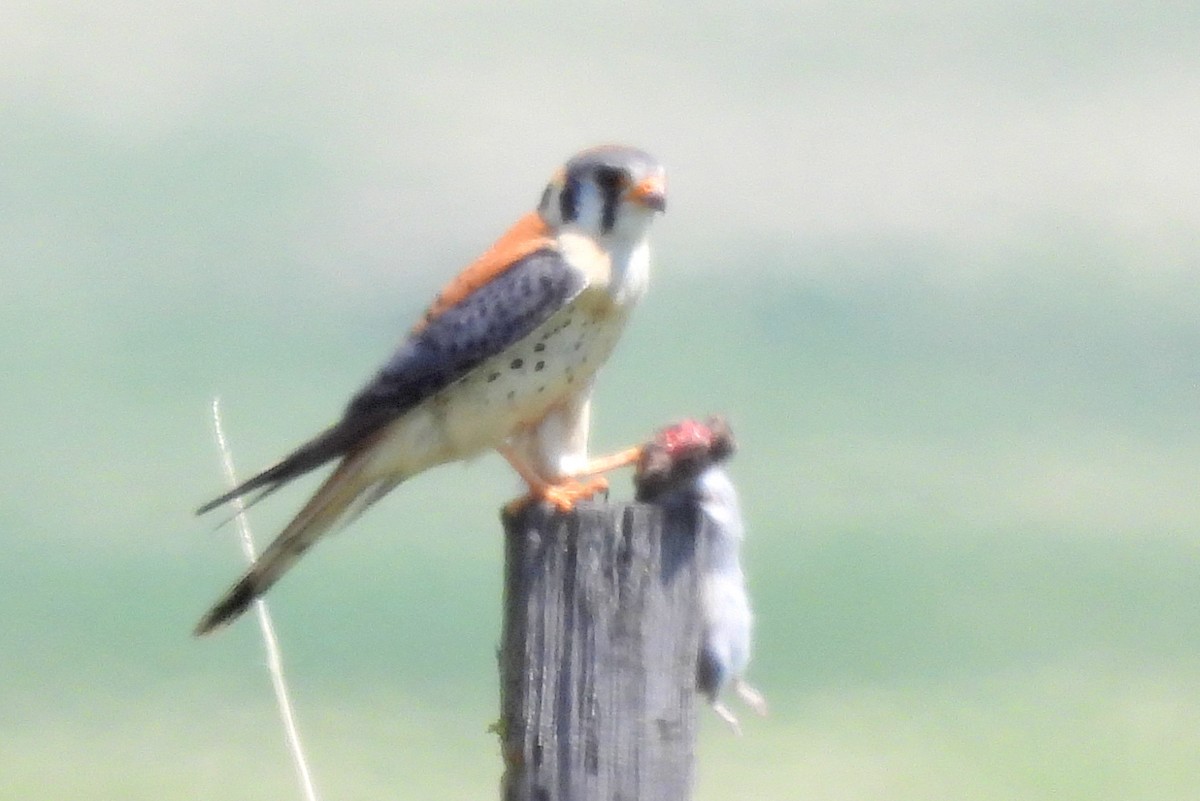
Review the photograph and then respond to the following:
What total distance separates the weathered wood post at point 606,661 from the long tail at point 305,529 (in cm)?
97

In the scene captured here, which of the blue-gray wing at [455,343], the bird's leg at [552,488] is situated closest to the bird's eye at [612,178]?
the blue-gray wing at [455,343]

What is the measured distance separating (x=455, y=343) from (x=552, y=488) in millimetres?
618

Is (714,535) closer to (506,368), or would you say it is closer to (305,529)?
(506,368)

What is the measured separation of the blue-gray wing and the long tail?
0.09 meters

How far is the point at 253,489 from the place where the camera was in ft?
12.6

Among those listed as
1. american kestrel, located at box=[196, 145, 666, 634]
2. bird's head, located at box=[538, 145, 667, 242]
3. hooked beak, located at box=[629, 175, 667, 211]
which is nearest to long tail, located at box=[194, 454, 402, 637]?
american kestrel, located at box=[196, 145, 666, 634]

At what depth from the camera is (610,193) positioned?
428 centimetres

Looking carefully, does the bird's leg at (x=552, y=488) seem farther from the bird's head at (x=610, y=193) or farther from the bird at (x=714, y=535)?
the bird's head at (x=610, y=193)

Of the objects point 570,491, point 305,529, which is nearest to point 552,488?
point 570,491

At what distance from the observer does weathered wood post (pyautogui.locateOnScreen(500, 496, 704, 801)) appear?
129 inches

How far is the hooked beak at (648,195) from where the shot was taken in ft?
13.9

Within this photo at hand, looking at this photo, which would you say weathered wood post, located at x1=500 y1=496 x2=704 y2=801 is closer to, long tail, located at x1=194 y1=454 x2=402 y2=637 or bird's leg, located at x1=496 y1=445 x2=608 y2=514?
bird's leg, located at x1=496 y1=445 x2=608 y2=514

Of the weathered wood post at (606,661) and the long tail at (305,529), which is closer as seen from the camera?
the weathered wood post at (606,661)

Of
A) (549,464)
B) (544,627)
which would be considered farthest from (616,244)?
(544,627)
